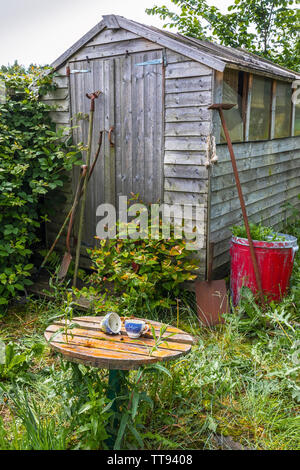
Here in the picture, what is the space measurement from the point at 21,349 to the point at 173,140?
2.35m

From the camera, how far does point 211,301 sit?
3980 millimetres

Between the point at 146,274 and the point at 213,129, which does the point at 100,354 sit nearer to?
the point at 146,274

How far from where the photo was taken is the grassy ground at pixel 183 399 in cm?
218

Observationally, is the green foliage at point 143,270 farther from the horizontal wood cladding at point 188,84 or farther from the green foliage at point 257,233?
the horizontal wood cladding at point 188,84

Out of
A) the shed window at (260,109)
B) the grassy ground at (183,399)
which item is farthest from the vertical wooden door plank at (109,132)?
the grassy ground at (183,399)

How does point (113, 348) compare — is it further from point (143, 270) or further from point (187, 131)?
point (187, 131)

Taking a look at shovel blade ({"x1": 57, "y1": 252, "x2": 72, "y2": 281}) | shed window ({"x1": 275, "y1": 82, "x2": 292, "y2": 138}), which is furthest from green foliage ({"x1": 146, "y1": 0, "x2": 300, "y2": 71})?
shovel blade ({"x1": 57, "y1": 252, "x2": 72, "y2": 281})

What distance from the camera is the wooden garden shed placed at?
4.00m

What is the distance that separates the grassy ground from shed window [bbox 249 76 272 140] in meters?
2.24

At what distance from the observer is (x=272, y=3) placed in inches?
378

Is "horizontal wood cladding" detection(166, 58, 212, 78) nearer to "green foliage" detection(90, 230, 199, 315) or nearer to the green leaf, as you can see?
"green foliage" detection(90, 230, 199, 315)

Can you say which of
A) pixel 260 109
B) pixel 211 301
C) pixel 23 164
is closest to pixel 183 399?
pixel 211 301

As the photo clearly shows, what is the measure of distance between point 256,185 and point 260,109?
0.90m

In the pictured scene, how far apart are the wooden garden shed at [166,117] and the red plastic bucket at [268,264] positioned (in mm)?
351
